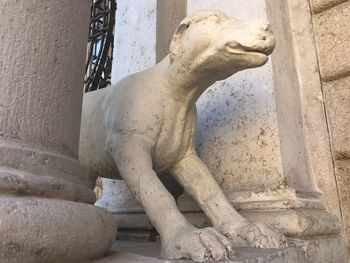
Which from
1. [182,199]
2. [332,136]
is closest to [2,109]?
[182,199]

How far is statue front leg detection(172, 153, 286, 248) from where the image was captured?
102cm

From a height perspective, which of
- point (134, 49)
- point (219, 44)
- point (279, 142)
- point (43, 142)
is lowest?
point (43, 142)

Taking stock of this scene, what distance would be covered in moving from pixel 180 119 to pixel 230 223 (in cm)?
36

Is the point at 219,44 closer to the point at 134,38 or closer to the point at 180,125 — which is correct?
the point at 180,125

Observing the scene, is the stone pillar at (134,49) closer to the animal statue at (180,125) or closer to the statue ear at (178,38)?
the animal statue at (180,125)

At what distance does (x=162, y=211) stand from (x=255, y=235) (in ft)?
0.88

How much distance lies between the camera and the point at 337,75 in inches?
63.2

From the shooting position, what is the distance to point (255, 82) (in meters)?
1.48

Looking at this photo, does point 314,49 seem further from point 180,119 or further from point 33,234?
point 33,234

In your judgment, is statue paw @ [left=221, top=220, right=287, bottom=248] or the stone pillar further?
the stone pillar

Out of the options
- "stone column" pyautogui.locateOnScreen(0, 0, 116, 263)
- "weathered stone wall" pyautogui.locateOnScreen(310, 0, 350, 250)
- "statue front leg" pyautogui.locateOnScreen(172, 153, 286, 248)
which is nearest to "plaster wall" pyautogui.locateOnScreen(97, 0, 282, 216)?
"statue front leg" pyautogui.locateOnScreen(172, 153, 286, 248)

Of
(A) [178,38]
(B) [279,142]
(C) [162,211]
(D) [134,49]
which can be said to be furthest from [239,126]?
(D) [134,49]

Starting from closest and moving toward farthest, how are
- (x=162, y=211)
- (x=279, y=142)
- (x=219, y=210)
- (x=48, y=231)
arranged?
(x=48, y=231), (x=162, y=211), (x=219, y=210), (x=279, y=142)

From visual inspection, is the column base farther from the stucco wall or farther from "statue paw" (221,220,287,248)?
the stucco wall
